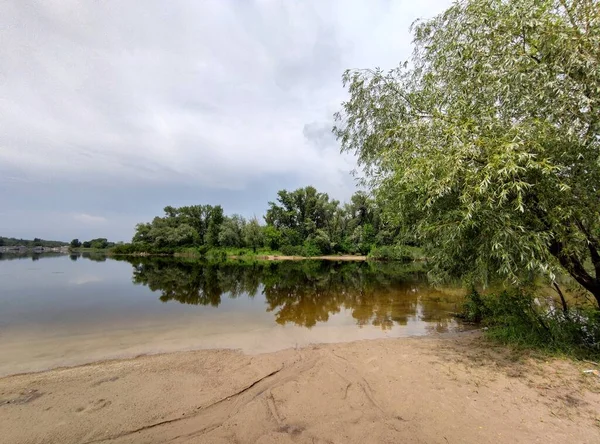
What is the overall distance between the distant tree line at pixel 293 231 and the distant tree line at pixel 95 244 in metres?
35.5

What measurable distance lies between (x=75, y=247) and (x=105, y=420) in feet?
390

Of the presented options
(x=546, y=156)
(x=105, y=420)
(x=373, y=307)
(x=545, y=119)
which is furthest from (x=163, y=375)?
(x=373, y=307)

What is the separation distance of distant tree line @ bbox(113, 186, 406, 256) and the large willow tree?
44.6 metres

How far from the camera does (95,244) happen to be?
3469 inches

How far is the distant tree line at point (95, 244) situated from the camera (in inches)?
3430

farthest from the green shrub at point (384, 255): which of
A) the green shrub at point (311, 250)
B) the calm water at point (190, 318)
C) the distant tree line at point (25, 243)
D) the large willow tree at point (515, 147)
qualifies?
the distant tree line at point (25, 243)

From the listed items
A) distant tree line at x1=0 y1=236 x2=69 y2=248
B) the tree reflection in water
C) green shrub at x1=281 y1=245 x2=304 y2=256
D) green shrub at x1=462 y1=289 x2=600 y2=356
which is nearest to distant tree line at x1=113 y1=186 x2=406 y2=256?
green shrub at x1=281 y1=245 x2=304 y2=256

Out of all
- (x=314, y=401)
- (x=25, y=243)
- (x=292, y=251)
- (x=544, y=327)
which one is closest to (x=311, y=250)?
(x=292, y=251)

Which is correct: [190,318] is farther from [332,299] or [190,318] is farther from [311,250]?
[311,250]

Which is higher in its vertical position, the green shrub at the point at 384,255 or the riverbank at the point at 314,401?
the green shrub at the point at 384,255

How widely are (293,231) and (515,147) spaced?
50544 mm

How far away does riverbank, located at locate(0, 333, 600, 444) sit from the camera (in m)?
3.68

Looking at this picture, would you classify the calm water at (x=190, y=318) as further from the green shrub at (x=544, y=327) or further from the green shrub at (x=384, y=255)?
the green shrub at (x=384, y=255)

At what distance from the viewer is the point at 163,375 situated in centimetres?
566
